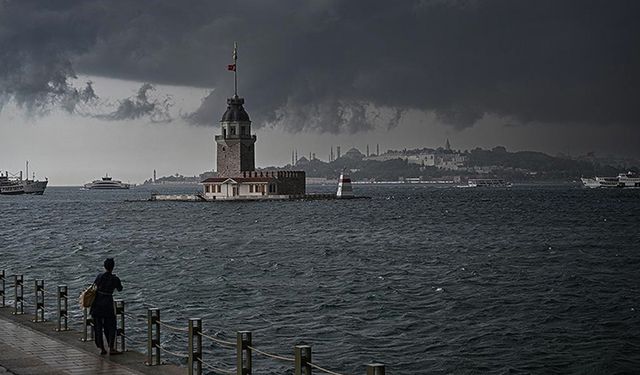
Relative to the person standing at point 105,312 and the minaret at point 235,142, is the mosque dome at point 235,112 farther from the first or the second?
the person standing at point 105,312

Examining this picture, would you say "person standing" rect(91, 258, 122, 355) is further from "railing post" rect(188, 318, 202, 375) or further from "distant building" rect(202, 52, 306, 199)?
"distant building" rect(202, 52, 306, 199)

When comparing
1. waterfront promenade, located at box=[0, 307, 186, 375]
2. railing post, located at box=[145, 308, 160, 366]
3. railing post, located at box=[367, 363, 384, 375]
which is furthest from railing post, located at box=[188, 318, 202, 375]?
railing post, located at box=[367, 363, 384, 375]

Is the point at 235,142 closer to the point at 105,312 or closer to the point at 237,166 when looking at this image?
the point at 237,166

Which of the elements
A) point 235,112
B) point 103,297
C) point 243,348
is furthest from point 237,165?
point 243,348

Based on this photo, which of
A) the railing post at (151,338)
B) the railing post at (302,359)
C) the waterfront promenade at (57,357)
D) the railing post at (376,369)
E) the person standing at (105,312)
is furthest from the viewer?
the person standing at (105,312)

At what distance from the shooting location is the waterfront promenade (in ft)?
51.1

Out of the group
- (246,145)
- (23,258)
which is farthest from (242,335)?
(246,145)

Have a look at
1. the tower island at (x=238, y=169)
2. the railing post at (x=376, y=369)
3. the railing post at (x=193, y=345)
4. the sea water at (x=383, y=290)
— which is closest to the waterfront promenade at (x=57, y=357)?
the railing post at (x=193, y=345)

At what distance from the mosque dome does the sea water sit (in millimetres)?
71855

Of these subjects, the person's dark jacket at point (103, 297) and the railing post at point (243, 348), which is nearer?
the railing post at point (243, 348)

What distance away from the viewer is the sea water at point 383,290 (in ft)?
85.2

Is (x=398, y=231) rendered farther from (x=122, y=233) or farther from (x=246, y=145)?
(x=246, y=145)

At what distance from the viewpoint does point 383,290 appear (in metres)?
40.3

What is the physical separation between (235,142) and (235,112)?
6.16 metres
